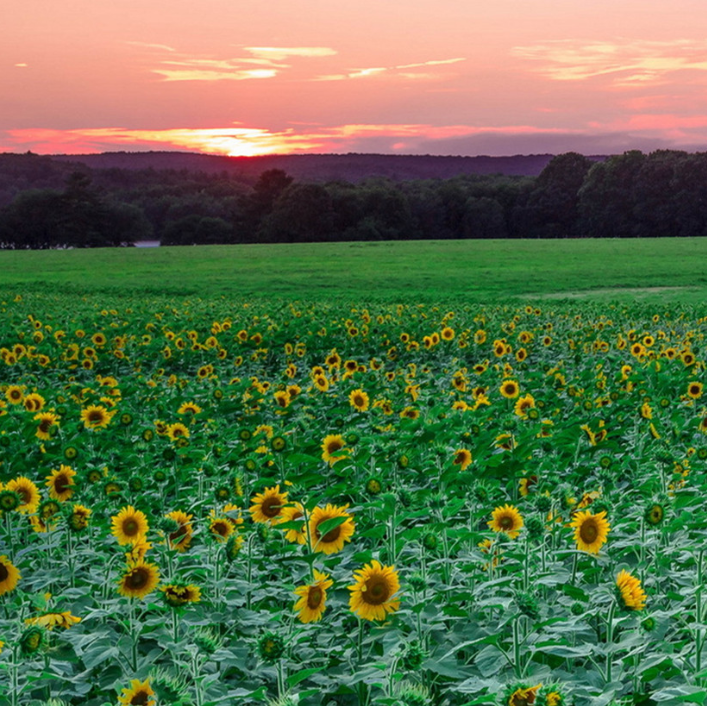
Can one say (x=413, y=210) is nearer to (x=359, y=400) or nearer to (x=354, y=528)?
(x=359, y=400)

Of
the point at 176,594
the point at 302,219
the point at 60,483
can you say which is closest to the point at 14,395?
the point at 60,483

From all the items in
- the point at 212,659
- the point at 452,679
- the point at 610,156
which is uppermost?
the point at 610,156

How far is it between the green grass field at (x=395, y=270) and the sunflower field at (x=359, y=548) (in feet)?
56.7

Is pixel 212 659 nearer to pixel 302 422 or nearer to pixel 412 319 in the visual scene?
pixel 302 422

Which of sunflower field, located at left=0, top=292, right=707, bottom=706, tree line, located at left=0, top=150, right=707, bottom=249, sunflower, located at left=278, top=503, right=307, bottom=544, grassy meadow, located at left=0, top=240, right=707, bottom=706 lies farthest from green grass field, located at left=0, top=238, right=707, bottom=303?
sunflower, located at left=278, top=503, right=307, bottom=544

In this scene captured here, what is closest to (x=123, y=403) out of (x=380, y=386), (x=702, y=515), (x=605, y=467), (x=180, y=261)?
(x=380, y=386)

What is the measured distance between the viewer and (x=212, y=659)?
2.83 metres

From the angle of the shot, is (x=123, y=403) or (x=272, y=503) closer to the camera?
(x=272, y=503)

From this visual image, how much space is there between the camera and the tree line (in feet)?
230

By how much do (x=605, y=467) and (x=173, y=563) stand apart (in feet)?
9.19

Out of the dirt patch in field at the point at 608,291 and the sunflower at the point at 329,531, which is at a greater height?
the sunflower at the point at 329,531

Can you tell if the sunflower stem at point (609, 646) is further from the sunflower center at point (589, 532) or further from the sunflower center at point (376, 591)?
the sunflower center at point (376, 591)

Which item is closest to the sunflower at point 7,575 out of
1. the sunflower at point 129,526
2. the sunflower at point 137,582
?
the sunflower at point 129,526

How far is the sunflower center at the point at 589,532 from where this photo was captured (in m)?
3.39
